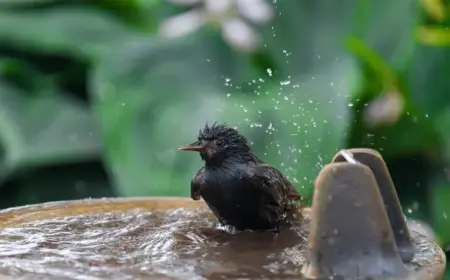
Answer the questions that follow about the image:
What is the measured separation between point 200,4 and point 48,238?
→ 1385mm

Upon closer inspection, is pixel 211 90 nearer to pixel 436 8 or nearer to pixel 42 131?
pixel 42 131

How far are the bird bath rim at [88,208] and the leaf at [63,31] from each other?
3.37 ft

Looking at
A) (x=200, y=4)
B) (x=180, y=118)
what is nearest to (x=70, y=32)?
(x=200, y=4)

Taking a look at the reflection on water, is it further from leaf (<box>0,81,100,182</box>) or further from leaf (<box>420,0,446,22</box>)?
leaf (<box>420,0,446,22</box>)

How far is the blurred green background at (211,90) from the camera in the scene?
1.83 metres

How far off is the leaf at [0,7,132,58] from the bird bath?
1.18 meters

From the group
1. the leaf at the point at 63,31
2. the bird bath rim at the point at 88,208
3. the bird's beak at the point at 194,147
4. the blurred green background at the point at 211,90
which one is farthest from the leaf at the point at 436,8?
the bird's beak at the point at 194,147

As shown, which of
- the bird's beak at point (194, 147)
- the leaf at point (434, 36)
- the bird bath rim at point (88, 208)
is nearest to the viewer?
the bird's beak at point (194, 147)

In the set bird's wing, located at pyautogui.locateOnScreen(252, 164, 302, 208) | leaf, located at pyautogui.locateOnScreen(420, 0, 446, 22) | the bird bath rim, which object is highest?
leaf, located at pyautogui.locateOnScreen(420, 0, 446, 22)

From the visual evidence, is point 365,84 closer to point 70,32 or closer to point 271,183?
point 70,32

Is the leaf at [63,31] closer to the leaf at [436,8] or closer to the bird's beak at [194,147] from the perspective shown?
the leaf at [436,8]

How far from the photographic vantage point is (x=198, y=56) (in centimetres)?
212

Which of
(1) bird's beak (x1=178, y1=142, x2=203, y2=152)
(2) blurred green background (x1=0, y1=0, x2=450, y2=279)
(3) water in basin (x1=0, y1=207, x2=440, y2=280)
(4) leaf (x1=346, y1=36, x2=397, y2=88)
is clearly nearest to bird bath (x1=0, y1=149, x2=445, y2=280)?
(3) water in basin (x1=0, y1=207, x2=440, y2=280)

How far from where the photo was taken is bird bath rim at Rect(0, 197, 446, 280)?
1081 millimetres
